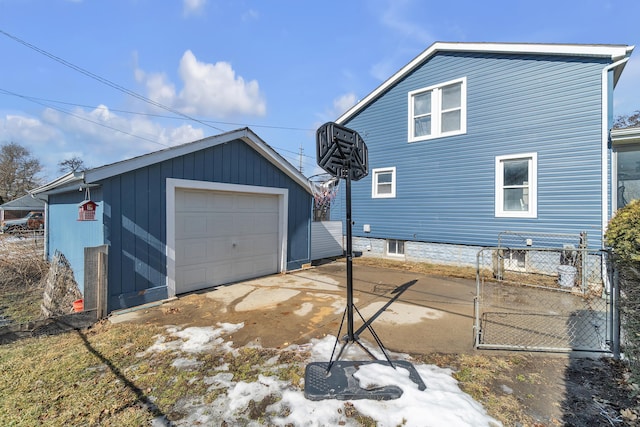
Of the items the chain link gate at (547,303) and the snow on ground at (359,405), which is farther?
the chain link gate at (547,303)

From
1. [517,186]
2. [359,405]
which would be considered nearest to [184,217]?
[359,405]

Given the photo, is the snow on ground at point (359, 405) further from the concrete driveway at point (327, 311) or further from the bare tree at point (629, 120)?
the bare tree at point (629, 120)

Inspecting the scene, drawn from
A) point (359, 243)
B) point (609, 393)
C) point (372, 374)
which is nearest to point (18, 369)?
point (372, 374)

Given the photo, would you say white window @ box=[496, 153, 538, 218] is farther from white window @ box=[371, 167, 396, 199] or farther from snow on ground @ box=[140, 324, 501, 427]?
snow on ground @ box=[140, 324, 501, 427]

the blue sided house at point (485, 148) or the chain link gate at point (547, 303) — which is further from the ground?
the blue sided house at point (485, 148)

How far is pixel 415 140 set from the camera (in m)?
9.59

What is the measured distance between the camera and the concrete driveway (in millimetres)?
3859

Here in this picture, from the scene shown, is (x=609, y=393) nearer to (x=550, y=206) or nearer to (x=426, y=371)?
(x=426, y=371)

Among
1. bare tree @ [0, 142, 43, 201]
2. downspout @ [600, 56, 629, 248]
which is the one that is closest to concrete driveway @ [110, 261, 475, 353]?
downspout @ [600, 56, 629, 248]

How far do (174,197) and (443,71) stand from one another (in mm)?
→ 8582

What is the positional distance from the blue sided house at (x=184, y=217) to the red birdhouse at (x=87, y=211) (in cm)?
1

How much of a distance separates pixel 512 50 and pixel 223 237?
891 centimetres

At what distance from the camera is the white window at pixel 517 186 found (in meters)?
7.52

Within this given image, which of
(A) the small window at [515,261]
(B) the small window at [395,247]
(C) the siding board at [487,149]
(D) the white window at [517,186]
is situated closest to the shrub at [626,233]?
(C) the siding board at [487,149]
